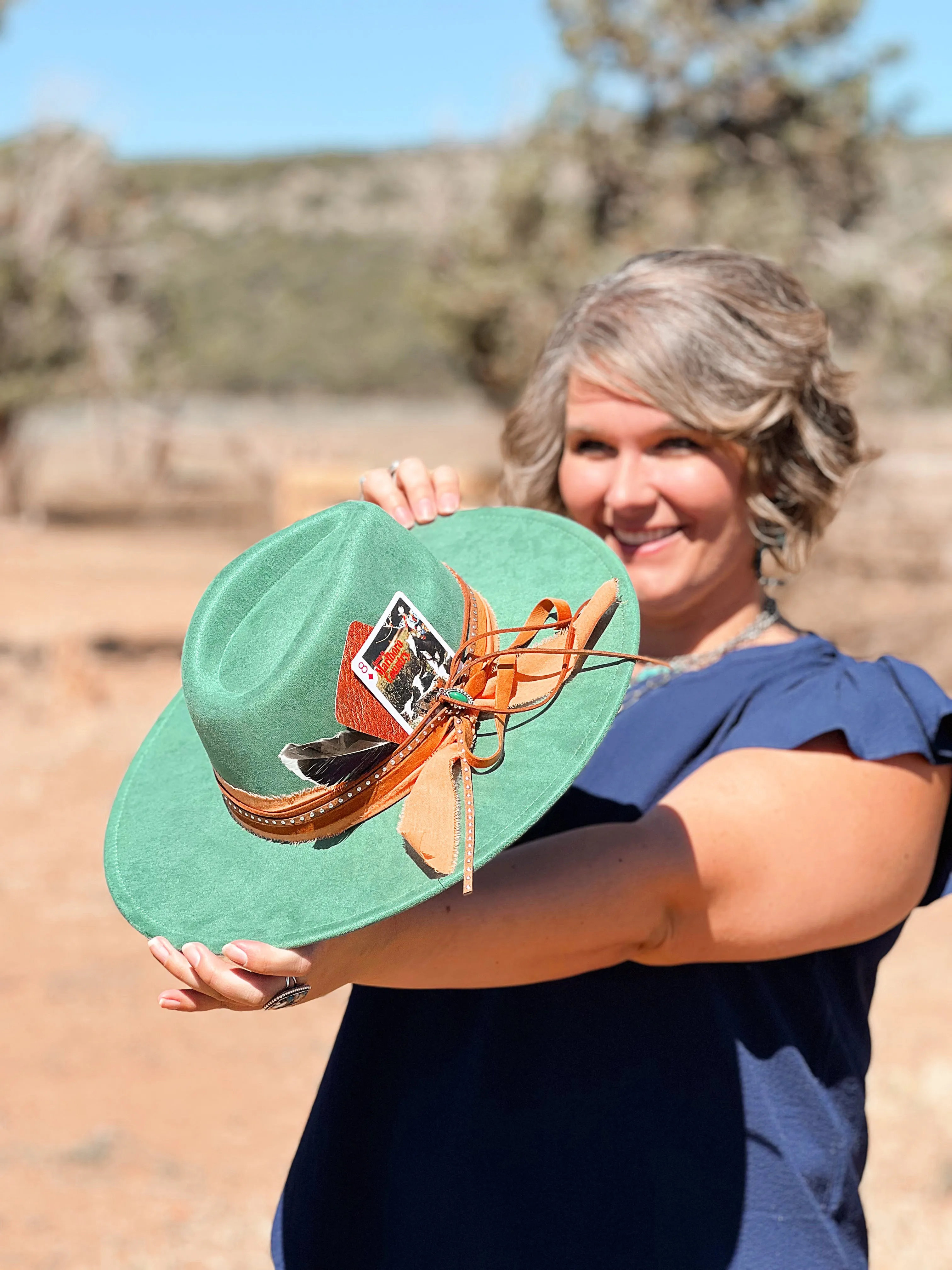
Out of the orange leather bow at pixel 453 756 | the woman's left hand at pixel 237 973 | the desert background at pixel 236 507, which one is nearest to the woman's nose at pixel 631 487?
the orange leather bow at pixel 453 756

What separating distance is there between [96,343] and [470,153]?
7468mm

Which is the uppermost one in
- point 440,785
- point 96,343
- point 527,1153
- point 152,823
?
point 440,785

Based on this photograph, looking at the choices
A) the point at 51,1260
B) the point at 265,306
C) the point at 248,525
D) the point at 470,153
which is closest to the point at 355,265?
the point at 265,306

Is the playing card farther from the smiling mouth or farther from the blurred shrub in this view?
the blurred shrub

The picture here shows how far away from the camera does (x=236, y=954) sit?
1069 mm

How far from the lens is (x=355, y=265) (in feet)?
204

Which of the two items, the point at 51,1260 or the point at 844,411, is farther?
the point at 51,1260

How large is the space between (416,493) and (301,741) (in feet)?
1.91

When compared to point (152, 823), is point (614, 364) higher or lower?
higher

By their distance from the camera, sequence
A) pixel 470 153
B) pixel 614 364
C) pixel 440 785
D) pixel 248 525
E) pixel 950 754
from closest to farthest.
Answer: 1. pixel 440 785
2. pixel 950 754
3. pixel 614 364
4. pixel 470 153
5. pixel 248 525

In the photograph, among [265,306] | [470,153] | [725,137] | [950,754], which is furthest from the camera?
[265,306]

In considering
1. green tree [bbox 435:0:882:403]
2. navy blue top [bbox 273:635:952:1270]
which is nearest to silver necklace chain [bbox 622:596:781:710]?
navy blue top [bbox 273:635:952:1270]

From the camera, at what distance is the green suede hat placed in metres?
1.17

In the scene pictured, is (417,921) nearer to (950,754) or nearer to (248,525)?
(950,754)
